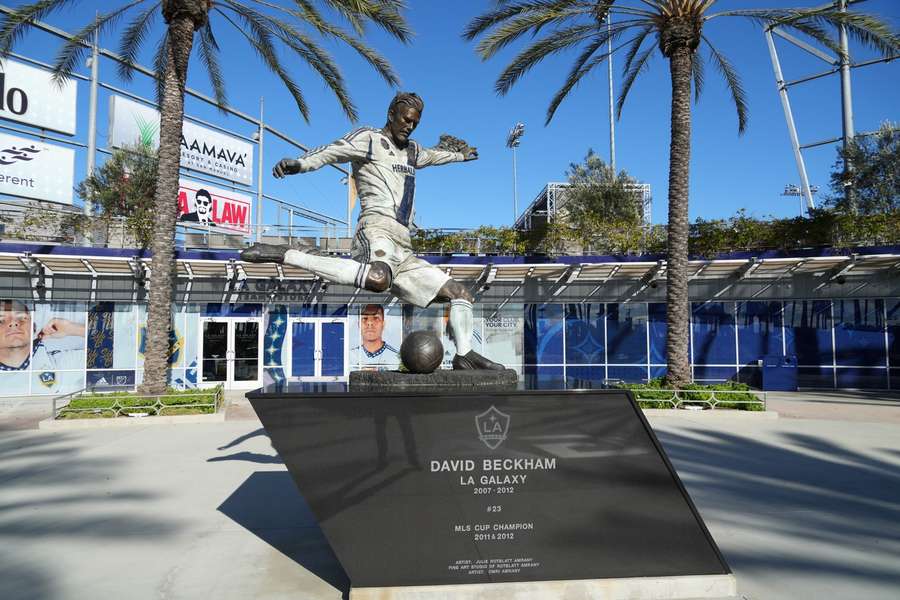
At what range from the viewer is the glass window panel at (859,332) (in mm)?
16953

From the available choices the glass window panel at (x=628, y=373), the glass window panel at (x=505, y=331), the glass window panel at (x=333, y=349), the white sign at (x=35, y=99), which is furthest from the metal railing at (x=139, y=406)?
the white sign at (x=35, y=99)

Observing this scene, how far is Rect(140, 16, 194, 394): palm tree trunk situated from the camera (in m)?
11.8

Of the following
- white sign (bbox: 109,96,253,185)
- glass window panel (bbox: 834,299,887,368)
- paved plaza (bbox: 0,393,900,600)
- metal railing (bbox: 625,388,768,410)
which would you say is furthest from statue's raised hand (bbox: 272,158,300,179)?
white sign (bbox: 109,96,253,185)

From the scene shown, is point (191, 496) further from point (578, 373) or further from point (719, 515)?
point (578, 373)

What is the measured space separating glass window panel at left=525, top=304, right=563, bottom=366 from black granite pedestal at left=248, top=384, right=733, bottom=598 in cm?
1420

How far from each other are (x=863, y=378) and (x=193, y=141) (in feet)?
88.9

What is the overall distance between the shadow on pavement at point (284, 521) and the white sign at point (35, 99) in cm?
1816

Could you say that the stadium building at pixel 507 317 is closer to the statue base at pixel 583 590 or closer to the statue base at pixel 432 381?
the statue base at pixel 432 381

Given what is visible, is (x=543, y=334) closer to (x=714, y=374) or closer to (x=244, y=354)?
(x=714, y=374)

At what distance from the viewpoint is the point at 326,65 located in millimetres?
12516

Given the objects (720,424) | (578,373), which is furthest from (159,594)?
(578,373)

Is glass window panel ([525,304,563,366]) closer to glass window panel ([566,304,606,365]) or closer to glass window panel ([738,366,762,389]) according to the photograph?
glass window panel ([566,304,606,365])

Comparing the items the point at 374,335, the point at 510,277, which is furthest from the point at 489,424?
the point at 374,335

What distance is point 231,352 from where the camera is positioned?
56.7ft
